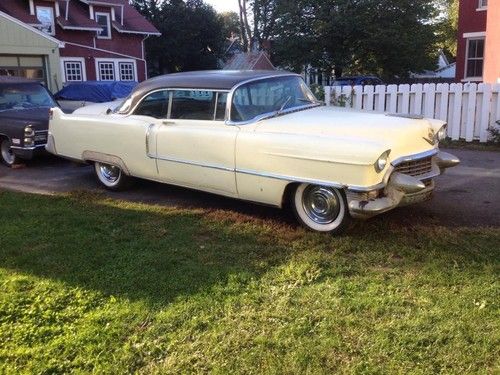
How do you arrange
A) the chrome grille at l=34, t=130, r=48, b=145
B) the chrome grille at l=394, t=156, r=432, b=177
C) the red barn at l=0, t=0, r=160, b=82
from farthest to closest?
the red barn at l=0, t=0, r=160, b=82 → the chrome grille at l=34, t=130, r=48, b=145 → the chrome grille at l=394, t=156, r=432, b=177

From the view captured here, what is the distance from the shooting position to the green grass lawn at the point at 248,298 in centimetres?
312

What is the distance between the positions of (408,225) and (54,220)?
3.84 m

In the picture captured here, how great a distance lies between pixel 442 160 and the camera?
5.47 meters

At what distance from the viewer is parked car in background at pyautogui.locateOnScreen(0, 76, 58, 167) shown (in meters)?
9.07

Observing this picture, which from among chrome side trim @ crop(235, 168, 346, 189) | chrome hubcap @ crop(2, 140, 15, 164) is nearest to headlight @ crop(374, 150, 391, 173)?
chrome side trim @ crop(235, 168, 346, 189)

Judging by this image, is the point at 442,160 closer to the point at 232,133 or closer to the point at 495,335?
the point at 232,133

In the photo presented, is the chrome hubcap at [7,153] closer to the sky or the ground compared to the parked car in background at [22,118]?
closer to the ground

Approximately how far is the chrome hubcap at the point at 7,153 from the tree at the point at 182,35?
34228mm

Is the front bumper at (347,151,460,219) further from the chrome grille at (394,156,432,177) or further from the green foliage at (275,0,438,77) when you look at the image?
the green foliage at (275,0,438,77)

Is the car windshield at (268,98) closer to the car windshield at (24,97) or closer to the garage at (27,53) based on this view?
the car windshield at (24,97)

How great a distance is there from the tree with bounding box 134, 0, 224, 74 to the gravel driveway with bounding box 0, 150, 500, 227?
34390mm

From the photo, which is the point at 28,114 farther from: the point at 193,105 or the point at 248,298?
the point at 248,298

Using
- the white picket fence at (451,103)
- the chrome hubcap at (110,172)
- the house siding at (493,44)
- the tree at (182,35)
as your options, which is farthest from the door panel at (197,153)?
the tree at (182,35)

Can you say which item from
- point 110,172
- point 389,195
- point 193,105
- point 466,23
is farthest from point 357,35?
point 389,195
